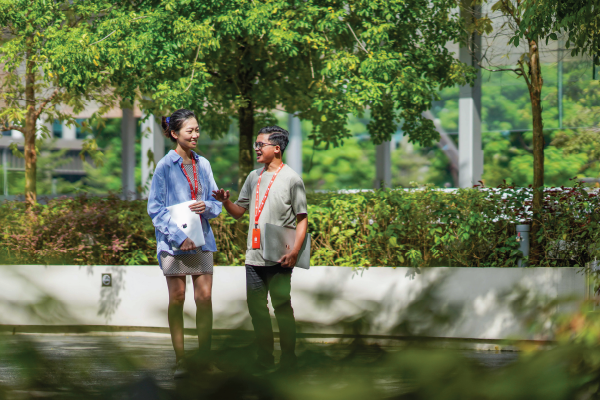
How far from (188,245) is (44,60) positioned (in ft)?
13.5

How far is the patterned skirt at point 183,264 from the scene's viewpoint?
439 centimetres

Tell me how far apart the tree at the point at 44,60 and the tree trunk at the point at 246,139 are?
5.15ft

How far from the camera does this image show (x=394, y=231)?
6738 millimetres

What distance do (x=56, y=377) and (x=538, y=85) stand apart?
703 cm

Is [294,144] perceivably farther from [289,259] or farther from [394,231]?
[289,259]

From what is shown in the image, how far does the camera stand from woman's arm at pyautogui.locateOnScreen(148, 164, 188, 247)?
14.2 feet

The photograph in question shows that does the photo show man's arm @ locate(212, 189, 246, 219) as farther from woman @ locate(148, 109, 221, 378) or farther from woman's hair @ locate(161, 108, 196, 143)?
woman's hair @ locate(161, 108, 196, 143)

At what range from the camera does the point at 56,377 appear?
814mm

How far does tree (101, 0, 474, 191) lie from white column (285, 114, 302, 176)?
5.00 m

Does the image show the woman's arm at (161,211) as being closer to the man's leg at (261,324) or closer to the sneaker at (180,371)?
the man's leg at (261,324)

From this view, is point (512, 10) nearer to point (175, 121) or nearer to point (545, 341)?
point (175, 121)

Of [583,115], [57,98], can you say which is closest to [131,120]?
[57,98]

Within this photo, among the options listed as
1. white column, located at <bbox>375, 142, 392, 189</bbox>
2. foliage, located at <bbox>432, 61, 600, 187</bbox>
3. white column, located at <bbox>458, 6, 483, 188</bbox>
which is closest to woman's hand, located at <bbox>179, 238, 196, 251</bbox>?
foliage, located at <bbox>432, 61, 600, 187</bbox>

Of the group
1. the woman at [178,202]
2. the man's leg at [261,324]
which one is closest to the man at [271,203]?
the woman at [178,202]
